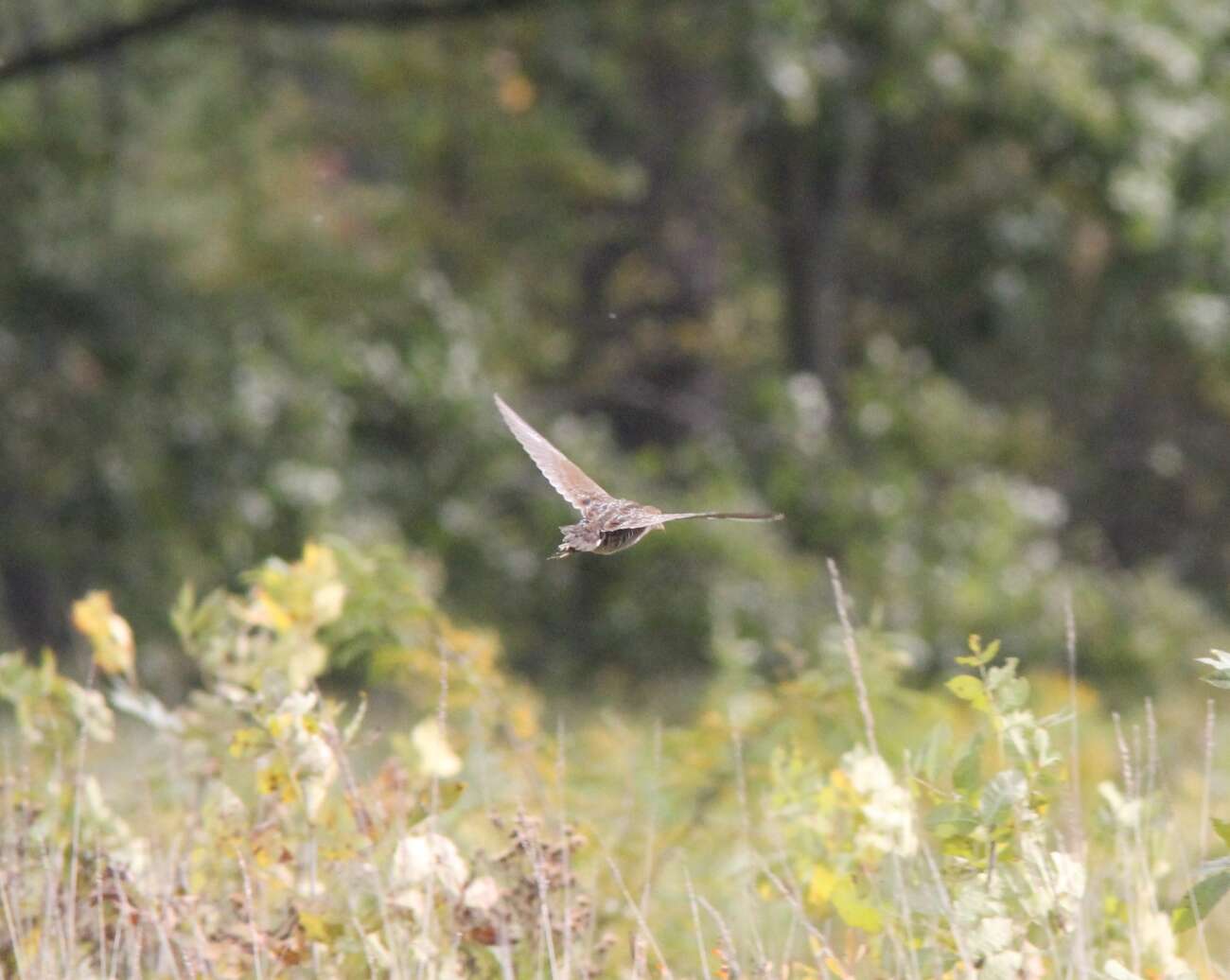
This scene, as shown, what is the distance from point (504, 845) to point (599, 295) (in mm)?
10430

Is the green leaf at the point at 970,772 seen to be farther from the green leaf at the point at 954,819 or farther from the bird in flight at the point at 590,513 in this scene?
the bird in flight at the point at 590,513

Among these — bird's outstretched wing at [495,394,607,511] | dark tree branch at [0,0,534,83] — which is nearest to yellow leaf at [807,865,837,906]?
bird's outstretched wing at [495,394,607,511]

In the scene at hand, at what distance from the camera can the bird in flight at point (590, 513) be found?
2.96 m

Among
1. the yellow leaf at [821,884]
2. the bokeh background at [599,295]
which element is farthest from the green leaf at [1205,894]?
the bokeh background at [599,295]

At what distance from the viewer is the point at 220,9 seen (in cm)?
859

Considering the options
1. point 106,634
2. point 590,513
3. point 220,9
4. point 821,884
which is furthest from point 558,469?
point 220,9

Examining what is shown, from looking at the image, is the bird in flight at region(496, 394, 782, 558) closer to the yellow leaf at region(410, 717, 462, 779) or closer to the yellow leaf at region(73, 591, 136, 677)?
the yellow leaf at region(410, 717, 462, 779)

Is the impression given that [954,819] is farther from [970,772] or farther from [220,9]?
[220,9]

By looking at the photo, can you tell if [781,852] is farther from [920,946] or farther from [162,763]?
[162,763]

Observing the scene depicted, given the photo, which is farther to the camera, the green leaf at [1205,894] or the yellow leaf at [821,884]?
the yellow leaf at [821,884]

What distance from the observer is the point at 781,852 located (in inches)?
111

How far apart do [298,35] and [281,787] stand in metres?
10.7

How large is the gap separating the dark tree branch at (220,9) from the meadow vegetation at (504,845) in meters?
4.92

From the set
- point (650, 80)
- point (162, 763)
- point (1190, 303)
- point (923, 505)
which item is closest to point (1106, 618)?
point (923, 505)
